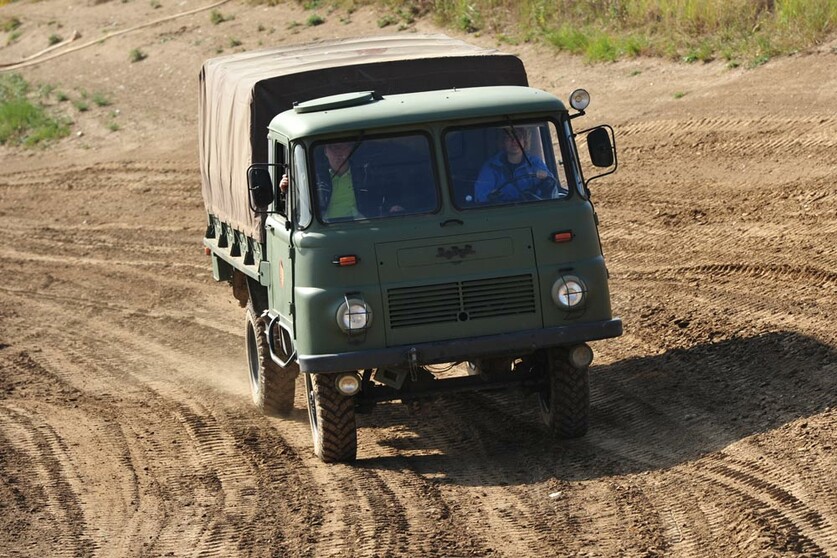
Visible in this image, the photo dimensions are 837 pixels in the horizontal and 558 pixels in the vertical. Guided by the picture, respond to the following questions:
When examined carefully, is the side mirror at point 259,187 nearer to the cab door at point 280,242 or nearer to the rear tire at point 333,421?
the cab door at point 280,242

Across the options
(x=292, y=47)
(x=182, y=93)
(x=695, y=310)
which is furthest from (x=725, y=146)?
(x=182, y=93)

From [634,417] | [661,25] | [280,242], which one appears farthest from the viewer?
[661,25]

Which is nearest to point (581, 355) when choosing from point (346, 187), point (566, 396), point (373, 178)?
point (566, 396)

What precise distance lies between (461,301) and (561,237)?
0.77 metres

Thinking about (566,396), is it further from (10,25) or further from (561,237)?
(10,25)

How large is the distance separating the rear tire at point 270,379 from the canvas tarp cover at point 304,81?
855 mm

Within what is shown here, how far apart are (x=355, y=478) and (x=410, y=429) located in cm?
145

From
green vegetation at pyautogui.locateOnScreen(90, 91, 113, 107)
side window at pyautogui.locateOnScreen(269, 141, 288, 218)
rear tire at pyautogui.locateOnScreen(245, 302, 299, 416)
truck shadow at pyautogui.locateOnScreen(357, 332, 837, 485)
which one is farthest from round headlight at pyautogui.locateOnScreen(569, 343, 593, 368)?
green vegetation at pyautogui.locateOnScreen(90, 91, 113, 107)

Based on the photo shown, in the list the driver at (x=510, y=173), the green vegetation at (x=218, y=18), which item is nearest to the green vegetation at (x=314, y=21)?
the green vegetation at (x=218, y=18)

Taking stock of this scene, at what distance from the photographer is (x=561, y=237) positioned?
30.1 feet

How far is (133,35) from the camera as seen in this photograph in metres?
32.2

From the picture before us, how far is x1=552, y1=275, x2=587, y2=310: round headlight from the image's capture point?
916cm

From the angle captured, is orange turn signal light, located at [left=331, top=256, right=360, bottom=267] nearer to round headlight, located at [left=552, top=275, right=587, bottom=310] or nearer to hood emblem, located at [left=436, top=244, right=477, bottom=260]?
hood emblem, located at [left=436, top=244, right=477, bottom=260]

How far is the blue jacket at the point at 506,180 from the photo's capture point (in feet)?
30.6
